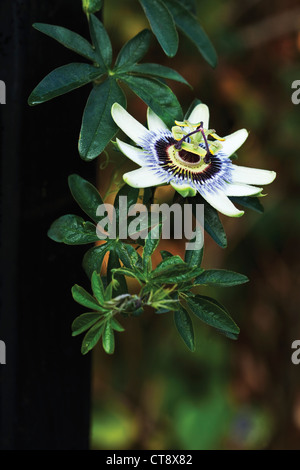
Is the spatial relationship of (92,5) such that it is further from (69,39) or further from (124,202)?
(124,202)

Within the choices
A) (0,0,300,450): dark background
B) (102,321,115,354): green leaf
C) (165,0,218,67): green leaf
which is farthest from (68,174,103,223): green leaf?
(0,0,300,450): dark background

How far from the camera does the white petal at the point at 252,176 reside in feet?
1.85

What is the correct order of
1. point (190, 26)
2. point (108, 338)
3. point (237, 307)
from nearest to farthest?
point (108, 338), point (190, 26), point (237, 307)

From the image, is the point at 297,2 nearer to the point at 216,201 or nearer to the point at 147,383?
the point at 147,383

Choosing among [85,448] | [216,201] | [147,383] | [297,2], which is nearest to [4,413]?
[85,448]

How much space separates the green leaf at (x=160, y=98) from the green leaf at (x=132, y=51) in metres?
0.02

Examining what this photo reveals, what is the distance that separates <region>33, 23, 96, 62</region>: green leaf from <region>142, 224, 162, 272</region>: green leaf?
18 cm

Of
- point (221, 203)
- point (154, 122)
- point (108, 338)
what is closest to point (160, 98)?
point (154, 122)

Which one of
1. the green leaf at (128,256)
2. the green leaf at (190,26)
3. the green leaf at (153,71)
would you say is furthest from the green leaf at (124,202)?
the green leaf at (190,26)

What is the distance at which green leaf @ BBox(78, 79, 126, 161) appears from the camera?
533mm

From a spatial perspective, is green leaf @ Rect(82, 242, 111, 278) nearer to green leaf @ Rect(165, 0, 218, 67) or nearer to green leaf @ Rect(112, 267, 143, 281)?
green leaf @ Rect(112, 267, 143, 281)

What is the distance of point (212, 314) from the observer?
545 mm

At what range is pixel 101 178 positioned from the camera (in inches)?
71.6

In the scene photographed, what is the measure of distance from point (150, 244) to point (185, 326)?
0.08 meters
